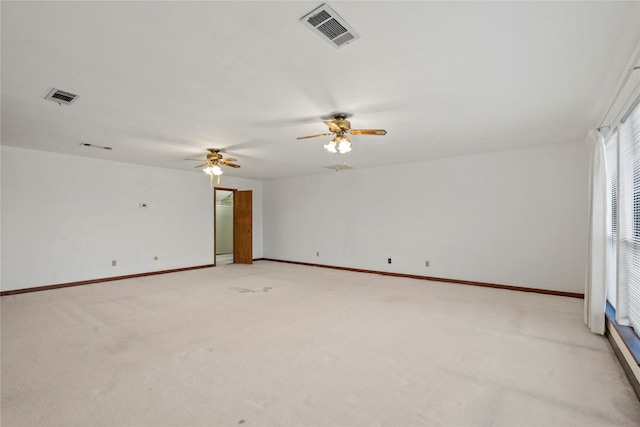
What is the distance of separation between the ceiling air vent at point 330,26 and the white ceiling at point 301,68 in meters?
0.05

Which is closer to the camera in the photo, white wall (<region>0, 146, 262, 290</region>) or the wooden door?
white wall (<region>0, 146, 262, 290</region>)

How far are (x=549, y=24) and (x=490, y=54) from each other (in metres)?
0.38

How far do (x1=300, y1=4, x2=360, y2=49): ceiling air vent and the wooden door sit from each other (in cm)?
674

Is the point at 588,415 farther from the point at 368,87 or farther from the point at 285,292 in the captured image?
the point at 285,292

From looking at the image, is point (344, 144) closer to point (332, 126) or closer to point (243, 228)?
point (332, 126)

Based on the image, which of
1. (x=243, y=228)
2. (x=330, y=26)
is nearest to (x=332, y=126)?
(x=330, y=26)

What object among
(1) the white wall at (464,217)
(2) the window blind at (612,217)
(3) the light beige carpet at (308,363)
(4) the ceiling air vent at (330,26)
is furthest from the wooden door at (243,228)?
(2) the window blind at (612,217)

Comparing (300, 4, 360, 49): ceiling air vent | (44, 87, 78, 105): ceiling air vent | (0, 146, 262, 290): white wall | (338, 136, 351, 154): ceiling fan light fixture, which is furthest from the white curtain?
(0, 146, 262, 290): white wall

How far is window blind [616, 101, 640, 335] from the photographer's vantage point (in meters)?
2.71

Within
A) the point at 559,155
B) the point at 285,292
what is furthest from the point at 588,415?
the point at 559,155

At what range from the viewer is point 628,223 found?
9.50ft

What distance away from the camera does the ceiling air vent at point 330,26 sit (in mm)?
1759

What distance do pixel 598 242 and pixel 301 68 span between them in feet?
11.6

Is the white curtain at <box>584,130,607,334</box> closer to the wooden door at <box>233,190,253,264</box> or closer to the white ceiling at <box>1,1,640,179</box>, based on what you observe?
the white ceiling at <box>1,1,640,179</box>
